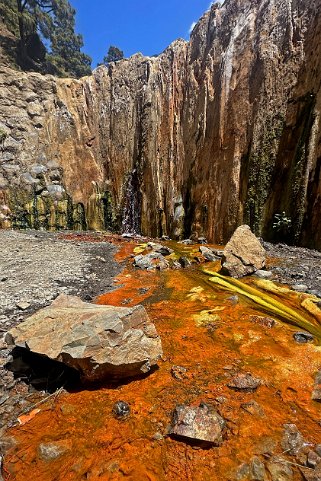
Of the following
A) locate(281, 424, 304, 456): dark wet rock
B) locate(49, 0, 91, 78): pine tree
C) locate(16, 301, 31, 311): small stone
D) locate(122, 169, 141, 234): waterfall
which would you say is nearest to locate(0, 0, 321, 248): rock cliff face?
locate(122, 169, 141, 234): waterfall

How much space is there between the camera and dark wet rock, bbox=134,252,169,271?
1454cm

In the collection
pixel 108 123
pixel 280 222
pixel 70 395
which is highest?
pixel 108 123

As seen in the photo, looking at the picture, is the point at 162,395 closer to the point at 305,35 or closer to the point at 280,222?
the point at 280,222

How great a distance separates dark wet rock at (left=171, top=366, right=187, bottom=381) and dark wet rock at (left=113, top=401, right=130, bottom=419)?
119 cm

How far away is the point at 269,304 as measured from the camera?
9125 millimetres

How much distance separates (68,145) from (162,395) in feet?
115

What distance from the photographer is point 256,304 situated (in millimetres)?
9281

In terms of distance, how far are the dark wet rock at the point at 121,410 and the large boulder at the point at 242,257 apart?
741cm

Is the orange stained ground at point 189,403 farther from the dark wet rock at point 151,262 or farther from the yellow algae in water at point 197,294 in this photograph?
the dark wet rock at point 151,262

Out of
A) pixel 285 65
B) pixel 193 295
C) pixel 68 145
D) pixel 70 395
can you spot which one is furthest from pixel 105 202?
pixel 70 395

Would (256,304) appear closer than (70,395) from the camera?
No

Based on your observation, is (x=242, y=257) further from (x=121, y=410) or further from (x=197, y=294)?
(x=121, y=410)

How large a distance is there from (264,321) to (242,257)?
13.8 ft

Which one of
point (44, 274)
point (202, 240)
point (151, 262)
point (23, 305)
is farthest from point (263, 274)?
point (202, 240)
